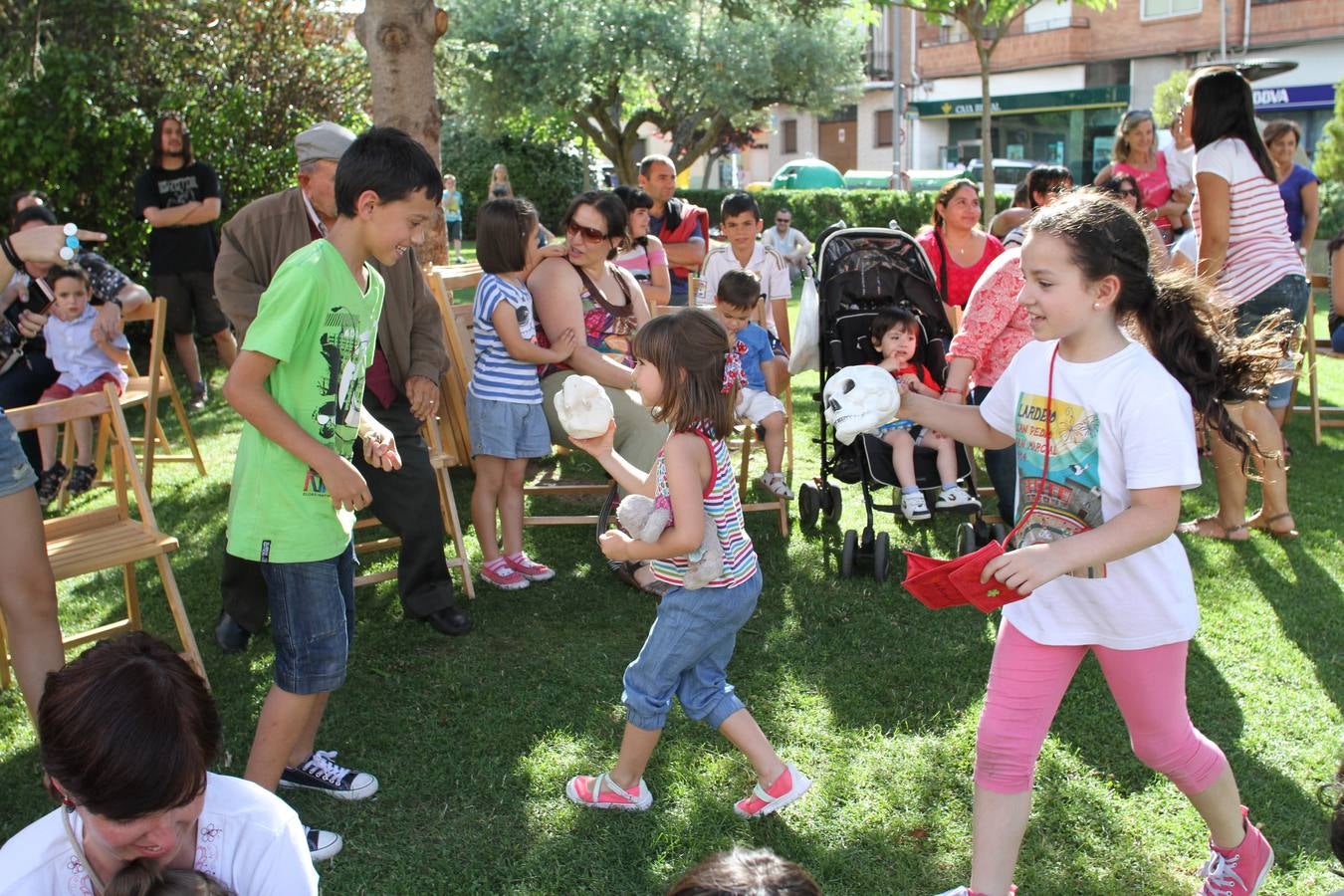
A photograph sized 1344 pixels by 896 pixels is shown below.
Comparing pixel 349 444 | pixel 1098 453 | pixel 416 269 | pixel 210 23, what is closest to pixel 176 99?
pixel 210 23

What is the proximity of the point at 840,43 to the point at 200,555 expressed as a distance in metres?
25.8

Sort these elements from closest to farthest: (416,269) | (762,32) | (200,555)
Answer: (416,269) < (200,555) < (762,32)

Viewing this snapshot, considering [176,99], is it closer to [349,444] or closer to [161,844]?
[349,444]

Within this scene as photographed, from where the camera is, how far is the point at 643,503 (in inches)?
116

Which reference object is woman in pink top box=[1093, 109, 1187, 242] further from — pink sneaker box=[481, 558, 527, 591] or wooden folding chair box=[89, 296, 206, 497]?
wooden folding chair box=[89, 296, 206, 497]

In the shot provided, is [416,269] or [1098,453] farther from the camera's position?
[416,269]

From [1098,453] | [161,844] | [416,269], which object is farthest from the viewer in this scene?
[416,269]

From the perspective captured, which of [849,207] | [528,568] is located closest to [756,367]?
[528,568]

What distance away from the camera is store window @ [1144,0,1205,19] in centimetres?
3094

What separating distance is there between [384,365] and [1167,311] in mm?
2939

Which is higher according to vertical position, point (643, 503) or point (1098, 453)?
point (1098, 453)

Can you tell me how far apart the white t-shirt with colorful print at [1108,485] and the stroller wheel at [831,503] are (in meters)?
3.07

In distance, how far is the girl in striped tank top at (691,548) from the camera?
2.90 meters

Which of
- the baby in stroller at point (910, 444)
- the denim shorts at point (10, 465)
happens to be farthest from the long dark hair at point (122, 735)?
the baby in stroller at point (910, 444)
